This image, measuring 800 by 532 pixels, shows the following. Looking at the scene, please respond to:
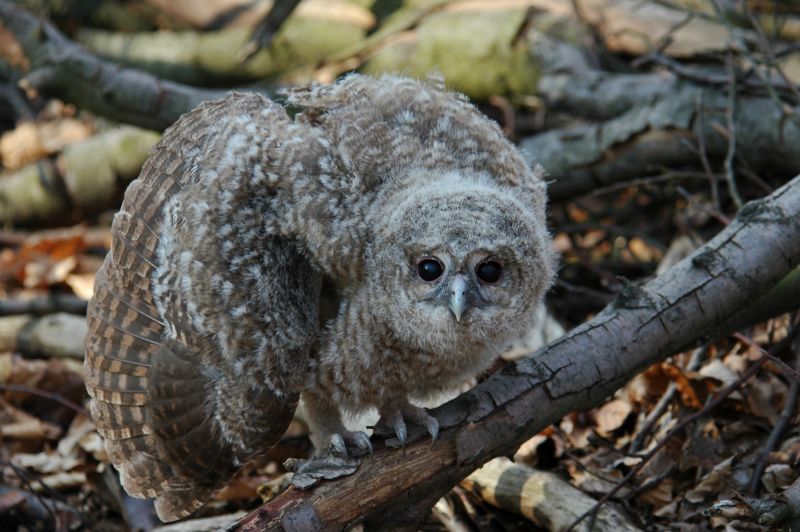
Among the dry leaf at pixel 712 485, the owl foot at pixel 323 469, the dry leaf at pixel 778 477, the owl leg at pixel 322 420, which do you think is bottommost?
the dry leaf at pixel 712 485

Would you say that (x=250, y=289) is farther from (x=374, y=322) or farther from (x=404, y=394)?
(x=404, y=394)

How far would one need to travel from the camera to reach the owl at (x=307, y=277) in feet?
10.3

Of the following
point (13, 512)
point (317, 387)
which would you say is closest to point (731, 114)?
point (317, 387)

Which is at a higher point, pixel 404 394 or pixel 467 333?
pixel 467 333

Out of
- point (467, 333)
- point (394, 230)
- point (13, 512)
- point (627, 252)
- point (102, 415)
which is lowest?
point (13, 512)

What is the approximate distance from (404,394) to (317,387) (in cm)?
32

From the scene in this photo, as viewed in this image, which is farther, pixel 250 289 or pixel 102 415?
pixel 102 415

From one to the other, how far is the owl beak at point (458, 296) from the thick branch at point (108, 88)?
10.7 feet

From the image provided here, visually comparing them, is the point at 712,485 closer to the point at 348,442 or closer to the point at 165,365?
the point at 348,442

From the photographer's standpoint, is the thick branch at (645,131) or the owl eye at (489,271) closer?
the owl eye at (489,271)

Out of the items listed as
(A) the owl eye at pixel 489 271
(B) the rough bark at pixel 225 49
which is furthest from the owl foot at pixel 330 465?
(B) the rough bark at pixel 225 49

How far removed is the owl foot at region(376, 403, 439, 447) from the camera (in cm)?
311

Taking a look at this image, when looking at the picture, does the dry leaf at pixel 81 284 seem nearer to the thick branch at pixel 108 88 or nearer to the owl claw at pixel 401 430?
the thick branch at pixel 108 88

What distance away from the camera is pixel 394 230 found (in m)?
3.13
